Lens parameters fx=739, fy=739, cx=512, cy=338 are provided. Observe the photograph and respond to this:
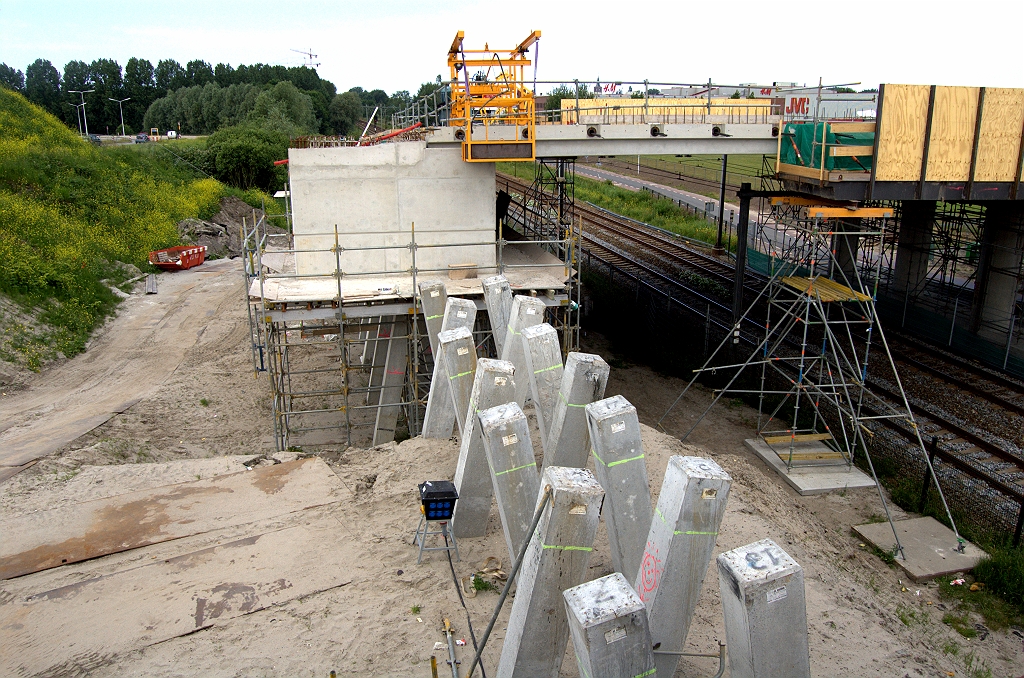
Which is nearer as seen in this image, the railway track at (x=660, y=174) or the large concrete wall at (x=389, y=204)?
the large concrete wall at (x=389, y=204)

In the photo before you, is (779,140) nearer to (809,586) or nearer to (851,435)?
(851,435)

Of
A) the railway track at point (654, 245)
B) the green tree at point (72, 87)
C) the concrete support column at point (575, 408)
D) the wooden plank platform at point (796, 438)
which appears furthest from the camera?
the green tree at point (72, 87)

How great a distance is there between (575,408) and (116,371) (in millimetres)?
15645

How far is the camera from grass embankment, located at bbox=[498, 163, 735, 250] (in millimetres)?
36725

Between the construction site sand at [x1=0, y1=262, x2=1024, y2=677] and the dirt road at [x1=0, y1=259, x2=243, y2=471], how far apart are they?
0.83 m

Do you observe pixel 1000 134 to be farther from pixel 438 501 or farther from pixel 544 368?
pixel 438 501

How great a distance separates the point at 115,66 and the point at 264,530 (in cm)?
10972

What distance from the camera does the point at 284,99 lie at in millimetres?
65438

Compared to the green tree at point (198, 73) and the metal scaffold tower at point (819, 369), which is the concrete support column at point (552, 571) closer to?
the metal scaffold tower at point (819, 369)

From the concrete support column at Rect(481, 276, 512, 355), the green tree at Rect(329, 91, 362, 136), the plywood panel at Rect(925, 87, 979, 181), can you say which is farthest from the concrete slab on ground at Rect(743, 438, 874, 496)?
the green tree at Rect(329, 91, 362, 136)

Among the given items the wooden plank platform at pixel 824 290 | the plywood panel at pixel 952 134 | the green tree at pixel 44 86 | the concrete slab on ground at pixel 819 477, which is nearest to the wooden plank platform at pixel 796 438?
the concrete slab on ground at pixel 819 477

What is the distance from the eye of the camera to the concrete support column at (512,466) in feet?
23.3

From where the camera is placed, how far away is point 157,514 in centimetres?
970

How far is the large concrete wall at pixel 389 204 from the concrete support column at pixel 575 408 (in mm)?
8011
